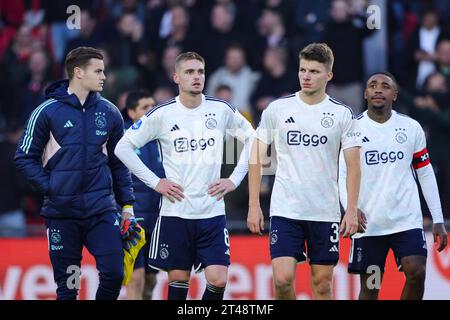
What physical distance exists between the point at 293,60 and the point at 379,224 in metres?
4.68

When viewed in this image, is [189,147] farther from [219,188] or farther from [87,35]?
[87,35]

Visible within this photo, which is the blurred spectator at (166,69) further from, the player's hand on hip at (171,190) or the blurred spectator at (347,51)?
the player's hand on hip at (171,190)

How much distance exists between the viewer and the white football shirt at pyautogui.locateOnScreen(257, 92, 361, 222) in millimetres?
9742

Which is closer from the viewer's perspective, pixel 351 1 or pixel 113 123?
pixel 113 123

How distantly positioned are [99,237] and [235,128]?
1559 mm

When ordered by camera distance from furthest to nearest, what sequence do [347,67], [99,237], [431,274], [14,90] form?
[14,90] < [347,67] < [431,274] < [99,237]

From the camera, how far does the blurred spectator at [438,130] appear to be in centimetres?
1369

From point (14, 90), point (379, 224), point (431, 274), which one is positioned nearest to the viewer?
point (379, 224)

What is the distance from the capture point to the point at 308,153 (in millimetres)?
9742
